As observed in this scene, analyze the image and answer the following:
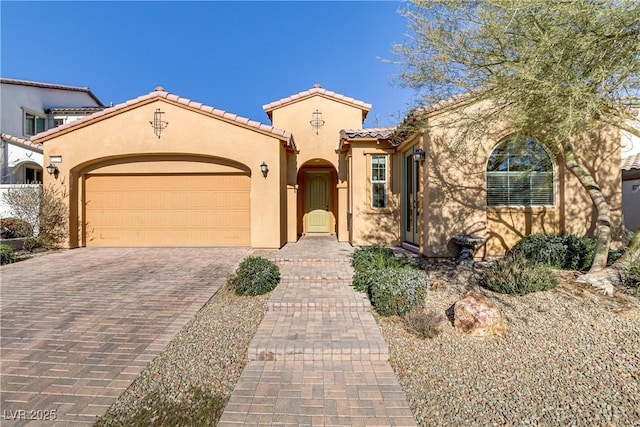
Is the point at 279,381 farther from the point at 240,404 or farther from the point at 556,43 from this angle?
the point at 556,43

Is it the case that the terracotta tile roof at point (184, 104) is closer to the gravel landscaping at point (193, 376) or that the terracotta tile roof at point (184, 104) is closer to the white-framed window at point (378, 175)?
the white-framed window at point (378, 175)

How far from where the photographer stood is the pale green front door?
1363 centimetres

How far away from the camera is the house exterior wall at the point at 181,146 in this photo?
32.3ft

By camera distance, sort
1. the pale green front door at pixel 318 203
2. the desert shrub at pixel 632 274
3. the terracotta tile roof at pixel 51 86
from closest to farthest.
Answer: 1. the desert shrub at pixel 632 274
2. the pale green front door at pixel 318 203
3. the terracotta tile roof at pixel 51 86

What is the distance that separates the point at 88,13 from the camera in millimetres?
9727

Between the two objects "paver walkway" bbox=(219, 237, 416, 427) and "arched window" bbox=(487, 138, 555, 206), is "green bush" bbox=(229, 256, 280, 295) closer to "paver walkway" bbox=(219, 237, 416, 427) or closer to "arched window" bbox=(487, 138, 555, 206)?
"paver walkway" bbox=(219, 237, 416, 427)

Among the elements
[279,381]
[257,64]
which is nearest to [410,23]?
[279,381]

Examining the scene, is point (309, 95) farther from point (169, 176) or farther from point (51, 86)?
point (51, 86)

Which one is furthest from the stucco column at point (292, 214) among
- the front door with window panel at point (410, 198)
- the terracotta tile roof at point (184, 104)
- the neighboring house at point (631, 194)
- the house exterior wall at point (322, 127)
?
the neighboring house at point (631, 194)

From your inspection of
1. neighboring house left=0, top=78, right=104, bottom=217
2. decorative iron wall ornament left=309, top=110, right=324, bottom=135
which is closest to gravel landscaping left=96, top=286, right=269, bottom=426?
decorative iron wall ornament left=309, top=110, right=324, bottom=135

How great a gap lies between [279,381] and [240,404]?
1.61 ft

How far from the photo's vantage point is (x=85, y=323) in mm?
4531

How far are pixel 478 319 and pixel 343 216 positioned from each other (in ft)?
25.5

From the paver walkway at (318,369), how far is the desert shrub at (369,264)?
28cm
